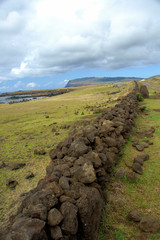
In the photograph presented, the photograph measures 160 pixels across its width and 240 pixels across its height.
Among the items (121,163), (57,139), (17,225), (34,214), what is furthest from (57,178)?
(57,139)

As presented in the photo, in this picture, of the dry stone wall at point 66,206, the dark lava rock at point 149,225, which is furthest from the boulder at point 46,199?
the dark lava rock at point 149,225

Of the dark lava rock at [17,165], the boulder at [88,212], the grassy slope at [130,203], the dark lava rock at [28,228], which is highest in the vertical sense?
the dark lava rock at [28,228]

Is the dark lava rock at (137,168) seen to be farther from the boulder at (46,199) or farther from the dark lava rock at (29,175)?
the dark lava rock at (29,175)

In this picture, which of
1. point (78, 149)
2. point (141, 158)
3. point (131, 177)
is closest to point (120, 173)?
point (131, 177)

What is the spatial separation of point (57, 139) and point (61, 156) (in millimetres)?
5827

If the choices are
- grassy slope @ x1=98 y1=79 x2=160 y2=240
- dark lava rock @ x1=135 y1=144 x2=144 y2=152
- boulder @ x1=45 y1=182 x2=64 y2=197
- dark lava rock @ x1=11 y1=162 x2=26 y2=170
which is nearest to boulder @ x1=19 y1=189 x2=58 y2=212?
boulder @ x1=45 y1=182 x2=64 y2=197

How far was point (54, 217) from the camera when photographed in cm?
326

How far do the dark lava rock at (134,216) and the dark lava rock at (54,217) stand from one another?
2451 mm

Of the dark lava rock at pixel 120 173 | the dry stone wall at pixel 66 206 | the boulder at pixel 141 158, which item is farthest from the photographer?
the boulder at pixel 141 158

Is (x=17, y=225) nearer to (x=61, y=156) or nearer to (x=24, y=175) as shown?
(x=61, y=156)

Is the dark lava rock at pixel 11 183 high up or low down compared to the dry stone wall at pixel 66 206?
down

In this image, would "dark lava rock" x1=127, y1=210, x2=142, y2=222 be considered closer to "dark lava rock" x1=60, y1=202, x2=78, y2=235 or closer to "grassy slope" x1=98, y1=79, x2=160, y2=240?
"grassy slope" x1=98, y1=79, x2=160, y2=240

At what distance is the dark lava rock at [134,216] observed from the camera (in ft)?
14.9

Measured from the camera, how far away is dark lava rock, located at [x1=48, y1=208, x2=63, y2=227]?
3.20 metres
